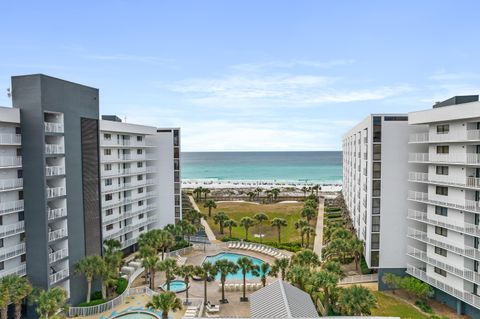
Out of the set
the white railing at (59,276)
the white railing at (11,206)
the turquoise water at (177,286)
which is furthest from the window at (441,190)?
the white railing at (11,206)

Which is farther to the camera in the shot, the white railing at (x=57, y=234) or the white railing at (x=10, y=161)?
the white railing at (x=57, y=234)

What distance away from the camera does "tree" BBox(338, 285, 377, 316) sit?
2656 centimetres

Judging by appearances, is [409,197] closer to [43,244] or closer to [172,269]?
[172,269]

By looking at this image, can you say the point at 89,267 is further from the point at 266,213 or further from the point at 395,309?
the point at 266,213

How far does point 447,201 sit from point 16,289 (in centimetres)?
3820

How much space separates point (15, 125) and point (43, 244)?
35.6 feet

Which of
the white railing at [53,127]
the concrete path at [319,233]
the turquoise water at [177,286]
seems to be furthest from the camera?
the concrete path at [319,233]

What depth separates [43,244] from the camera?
30641mm

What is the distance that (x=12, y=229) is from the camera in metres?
30.2

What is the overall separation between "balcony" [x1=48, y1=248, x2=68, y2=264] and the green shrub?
6697 mm

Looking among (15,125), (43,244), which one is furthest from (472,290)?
(15,125)

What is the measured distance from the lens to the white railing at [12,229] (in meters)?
29.5

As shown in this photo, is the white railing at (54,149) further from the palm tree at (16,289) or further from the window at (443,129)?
the window at (443,129)

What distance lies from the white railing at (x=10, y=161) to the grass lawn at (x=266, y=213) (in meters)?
36.9
